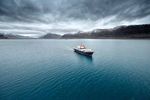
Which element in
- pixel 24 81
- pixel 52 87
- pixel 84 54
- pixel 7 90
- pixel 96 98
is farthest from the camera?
pixel 84 54

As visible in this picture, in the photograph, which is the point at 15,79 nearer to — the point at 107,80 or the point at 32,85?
the point at 32,85

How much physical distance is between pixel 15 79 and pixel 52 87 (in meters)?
9.26

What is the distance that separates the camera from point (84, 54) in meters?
49.8

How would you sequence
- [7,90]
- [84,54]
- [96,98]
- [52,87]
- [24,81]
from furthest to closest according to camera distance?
[84,54], [24,81], [52,87], [7,90], [96,98]

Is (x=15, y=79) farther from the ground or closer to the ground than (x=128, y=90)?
farther from the ground

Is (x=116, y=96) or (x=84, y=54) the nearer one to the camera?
(x=116, y=96)

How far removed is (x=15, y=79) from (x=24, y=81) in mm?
2533

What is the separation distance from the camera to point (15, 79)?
65.3ft

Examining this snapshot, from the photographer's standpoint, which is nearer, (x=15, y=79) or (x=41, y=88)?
(x=41, y=88)

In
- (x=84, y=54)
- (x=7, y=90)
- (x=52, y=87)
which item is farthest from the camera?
(x=84, y=54)

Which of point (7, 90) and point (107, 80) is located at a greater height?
point (7, 90)

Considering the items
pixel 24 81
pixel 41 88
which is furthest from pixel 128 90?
pixel 24 81

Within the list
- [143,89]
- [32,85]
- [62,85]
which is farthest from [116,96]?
[32,85]

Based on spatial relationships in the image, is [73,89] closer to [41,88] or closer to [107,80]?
[41,88]
